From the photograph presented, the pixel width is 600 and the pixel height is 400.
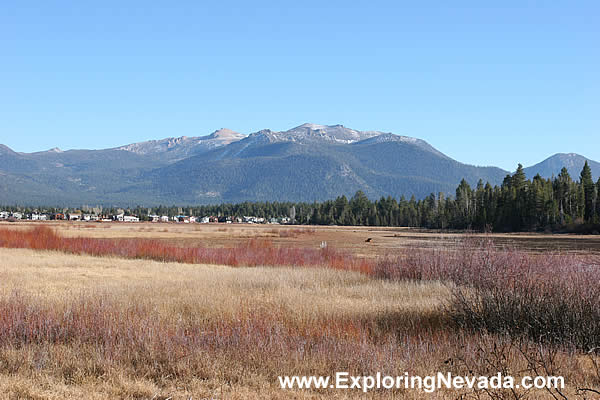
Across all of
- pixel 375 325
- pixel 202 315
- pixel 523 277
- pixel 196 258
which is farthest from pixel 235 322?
pixel 196 258

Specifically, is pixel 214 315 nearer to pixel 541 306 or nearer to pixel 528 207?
pixel 541 306

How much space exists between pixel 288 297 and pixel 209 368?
26.4 ft

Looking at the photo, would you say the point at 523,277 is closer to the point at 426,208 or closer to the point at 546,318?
the point at 546,318

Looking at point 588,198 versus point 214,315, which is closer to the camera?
point 214,315

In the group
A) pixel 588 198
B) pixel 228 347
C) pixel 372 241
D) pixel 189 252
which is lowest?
pixel 372 241

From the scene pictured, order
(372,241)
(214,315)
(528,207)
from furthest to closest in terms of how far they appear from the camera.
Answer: (528,207)
(372,241)
(214,315)

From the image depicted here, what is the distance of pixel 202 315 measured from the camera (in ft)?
45.9

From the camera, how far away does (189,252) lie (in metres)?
37.6

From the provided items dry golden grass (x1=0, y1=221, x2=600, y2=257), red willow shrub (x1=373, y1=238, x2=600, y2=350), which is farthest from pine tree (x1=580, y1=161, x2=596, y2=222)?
red willow shrub (x1=373, y1=238, x2=600, y2=350)

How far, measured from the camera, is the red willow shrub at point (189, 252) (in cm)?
3266

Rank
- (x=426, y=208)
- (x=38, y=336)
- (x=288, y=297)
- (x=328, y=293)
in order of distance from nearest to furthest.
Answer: (x=38, y=336) → (x=288, y=297) → (x=328, y=293) → (x=426, y=208)

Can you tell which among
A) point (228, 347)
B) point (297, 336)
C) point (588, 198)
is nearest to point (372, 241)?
point (588, 198)

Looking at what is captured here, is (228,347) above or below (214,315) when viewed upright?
above

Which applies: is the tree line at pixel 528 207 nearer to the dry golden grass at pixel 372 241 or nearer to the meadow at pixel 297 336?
the dry golden grass at pixel 372 241
